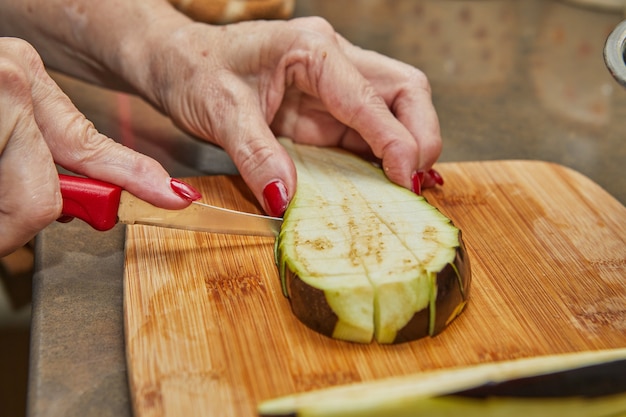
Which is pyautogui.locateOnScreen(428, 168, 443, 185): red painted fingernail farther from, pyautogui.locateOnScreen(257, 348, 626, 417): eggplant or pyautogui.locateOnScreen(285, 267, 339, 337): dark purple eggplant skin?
pyautogui.locateOnScreen(257, 348, 626, 417): eggplant

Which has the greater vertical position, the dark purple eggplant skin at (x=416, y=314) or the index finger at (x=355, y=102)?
the index finger at (x=355, y=102)

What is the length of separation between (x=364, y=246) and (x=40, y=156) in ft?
1.99

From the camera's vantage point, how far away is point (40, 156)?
126cm

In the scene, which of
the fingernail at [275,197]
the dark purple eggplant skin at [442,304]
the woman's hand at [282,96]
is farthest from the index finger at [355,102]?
the dark purple eggplant skin at [442,304]

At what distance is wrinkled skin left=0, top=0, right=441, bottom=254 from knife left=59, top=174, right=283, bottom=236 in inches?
1.4

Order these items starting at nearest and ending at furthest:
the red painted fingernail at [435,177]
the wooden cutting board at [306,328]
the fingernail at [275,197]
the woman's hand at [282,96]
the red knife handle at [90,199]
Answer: the wooden cutting board at [306,328], the red knife handle at [90,199], the fingernail at [275,197], the woman's hand at [282,96], the red painted fingernail at [435,177]

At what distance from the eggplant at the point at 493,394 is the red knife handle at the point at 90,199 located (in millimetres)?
503

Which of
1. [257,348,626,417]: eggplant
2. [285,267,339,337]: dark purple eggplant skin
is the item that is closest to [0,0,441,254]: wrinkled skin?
[285,267,339,337]: dark purple eggplant skin

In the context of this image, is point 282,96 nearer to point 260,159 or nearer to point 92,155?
point 260,159

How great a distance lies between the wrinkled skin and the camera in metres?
1.37

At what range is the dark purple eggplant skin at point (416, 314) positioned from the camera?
1.22m

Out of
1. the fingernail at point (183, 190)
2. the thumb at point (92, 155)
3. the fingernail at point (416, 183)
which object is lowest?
the fingernail at point (416, 183)

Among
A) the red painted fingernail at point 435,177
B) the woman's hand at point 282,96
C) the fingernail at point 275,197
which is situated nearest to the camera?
the fingernail at point 275,197

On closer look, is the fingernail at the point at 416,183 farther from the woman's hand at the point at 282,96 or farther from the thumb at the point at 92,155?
the thumb at the point at 92,155
